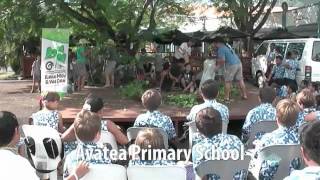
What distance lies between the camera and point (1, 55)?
26.8 meters

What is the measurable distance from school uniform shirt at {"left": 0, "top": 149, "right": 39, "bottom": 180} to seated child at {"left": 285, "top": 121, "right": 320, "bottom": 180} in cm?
146

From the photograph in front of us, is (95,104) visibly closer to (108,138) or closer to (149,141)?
(108,138)

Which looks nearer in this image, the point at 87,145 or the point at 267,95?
the point at 87,145

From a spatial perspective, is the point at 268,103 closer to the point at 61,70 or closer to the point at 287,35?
the point at 61,70

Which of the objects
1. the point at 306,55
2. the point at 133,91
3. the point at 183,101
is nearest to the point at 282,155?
the point at 183,101

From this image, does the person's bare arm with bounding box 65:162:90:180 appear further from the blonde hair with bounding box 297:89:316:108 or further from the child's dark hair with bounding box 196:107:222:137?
the blonde hair with bounding box 297:89:316:108

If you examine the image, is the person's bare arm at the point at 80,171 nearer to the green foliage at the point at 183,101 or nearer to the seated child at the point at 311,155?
the seated child at the point at 311,155

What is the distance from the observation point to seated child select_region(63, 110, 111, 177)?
145 inches

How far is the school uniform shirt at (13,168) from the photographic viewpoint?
291 centimetres

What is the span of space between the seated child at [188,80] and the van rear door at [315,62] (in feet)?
10.8

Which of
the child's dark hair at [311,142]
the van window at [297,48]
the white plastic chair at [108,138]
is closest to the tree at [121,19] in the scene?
the van window at [297,48]

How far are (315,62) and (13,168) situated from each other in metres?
12.1

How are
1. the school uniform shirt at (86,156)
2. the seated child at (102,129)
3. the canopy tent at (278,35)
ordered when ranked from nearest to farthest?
the school uniform shirt at (86,156), the seated child at (102,129), the canopy tent at (278,35)

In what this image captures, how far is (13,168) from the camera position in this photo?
2.92 m
